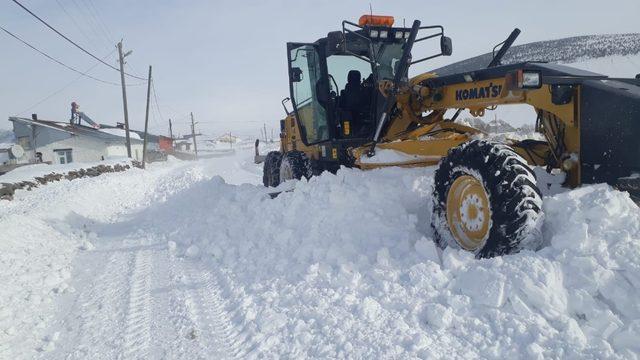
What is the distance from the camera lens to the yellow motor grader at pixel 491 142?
3.06m

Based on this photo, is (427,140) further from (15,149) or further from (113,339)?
(15,149)

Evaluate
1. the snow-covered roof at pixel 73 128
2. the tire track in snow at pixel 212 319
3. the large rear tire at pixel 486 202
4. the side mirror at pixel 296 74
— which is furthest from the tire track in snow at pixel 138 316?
the snow-covered roof at pixel 73 128

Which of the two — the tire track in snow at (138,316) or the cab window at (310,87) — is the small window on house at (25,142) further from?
the tire track in snow at (138,316)

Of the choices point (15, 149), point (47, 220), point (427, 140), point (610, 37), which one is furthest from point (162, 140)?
point (610, 37)

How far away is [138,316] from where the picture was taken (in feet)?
11.5

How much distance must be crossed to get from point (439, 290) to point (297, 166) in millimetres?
4548

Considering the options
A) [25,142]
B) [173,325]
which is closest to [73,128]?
[25,142]

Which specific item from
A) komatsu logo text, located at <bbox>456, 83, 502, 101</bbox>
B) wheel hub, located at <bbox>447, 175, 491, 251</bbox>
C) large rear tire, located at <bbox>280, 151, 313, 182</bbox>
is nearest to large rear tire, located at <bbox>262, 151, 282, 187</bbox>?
large rear tire, located at <bbox>280, 151, 313, 182</bbox>

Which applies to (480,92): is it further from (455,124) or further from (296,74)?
(296,74)

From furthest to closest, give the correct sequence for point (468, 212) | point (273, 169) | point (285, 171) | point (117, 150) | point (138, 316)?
1. point (117, 150)
2. point (273, 169)
3. point (285, 171)
4. point (468, 212)
5. point (138, 316)

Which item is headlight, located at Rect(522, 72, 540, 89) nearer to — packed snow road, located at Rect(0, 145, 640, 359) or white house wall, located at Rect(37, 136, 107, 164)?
packed snow road, located at Rect(0, 145, 640, 359)

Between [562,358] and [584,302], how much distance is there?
45cm

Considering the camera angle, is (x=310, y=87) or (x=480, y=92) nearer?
(x=480, y=92)

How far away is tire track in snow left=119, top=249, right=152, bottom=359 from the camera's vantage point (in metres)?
2.99
